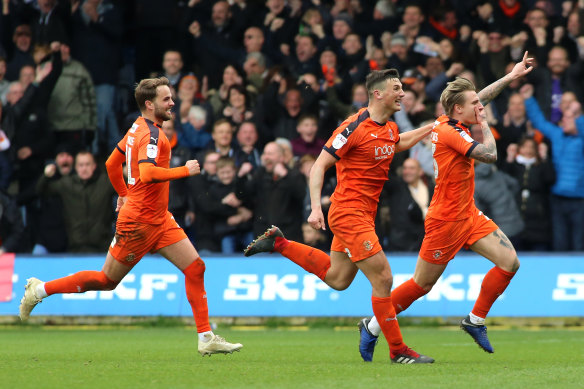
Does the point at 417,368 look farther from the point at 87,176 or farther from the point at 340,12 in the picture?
the point at 340,12

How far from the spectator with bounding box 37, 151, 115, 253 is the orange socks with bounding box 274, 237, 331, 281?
693 centimetres

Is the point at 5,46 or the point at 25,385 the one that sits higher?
the point at 5,46

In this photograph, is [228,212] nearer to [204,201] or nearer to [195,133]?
[204,201]

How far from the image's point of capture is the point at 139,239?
10.0 meters

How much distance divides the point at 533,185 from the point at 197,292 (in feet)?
23.4

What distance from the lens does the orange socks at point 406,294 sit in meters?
10.1

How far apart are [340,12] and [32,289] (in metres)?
10.2

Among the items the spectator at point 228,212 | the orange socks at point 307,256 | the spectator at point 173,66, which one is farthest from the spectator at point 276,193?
the orange socks at point 307,256

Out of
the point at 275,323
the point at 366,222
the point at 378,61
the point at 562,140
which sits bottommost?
the point at 275,323

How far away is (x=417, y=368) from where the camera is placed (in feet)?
29.2

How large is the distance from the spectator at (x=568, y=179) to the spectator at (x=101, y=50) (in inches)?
295

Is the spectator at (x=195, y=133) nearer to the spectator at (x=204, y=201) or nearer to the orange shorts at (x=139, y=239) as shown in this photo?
the spectator at (x=204, y=201)

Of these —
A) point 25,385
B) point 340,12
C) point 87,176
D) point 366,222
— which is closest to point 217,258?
point 87,176

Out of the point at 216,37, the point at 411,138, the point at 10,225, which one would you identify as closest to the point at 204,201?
the point at 10,225
